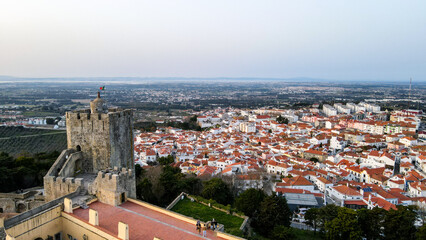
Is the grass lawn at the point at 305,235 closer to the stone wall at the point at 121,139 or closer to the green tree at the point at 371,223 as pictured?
the green tree at the point at 371,223

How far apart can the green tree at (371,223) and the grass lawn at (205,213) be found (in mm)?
7306

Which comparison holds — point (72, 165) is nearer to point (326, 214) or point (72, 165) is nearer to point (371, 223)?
point (326, 214)

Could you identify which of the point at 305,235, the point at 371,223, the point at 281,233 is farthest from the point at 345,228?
the point at 305,235

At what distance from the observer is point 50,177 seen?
1006cm

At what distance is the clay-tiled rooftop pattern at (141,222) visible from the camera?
299 inches

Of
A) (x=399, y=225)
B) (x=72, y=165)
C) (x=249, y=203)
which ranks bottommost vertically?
(x=399, y=225)

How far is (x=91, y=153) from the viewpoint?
11000mm

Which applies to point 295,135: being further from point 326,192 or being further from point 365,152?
point 326,192

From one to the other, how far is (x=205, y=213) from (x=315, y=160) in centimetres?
2912

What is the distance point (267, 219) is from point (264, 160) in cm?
2306

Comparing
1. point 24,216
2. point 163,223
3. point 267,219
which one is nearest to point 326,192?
point 267,219

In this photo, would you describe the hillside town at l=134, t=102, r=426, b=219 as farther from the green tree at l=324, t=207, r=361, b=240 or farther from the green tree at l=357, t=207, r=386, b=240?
the green tree at l=324, t=207, r=361, b=240

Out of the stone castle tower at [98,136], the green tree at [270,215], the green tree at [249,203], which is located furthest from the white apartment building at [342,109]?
the stone castle tower at [98,136]

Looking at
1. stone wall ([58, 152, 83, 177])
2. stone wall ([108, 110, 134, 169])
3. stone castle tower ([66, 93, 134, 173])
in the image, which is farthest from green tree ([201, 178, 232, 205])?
stone wall ([58, 152, 83, 177])
